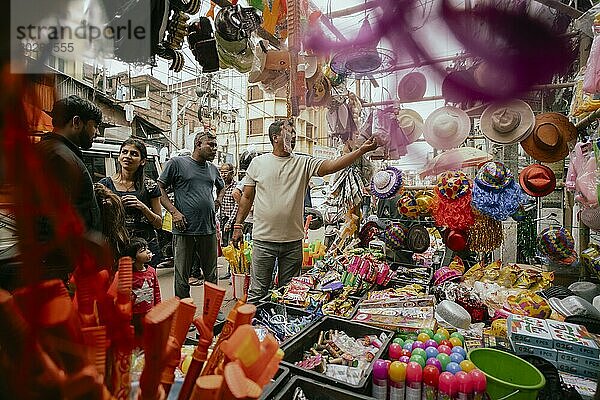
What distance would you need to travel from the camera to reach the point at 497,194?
2.36 metres

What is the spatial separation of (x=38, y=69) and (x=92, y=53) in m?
0.20

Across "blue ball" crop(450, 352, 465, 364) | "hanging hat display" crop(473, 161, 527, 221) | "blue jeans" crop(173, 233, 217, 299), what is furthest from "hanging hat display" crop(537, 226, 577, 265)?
"blue jeans" crop(173, 233, 217, 299)

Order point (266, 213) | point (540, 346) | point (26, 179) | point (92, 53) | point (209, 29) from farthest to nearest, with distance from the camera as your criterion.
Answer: point (266, 213)
point (209, 29)
point (540, 346)
point (92, 53)
point (26, 179)

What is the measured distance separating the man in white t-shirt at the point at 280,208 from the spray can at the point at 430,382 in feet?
5.51

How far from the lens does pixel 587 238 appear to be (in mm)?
2973

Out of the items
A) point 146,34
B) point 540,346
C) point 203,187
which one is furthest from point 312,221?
point 146,34

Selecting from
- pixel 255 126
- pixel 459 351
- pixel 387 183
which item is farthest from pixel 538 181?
pixel 255 126

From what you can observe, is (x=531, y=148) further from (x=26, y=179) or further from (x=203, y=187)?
(x=26, y=179)

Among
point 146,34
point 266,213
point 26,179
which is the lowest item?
point 266,213

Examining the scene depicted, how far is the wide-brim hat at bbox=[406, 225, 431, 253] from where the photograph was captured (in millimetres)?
3061

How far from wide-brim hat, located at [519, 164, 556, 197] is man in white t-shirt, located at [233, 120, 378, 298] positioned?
137cm

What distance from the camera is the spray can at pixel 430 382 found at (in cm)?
104

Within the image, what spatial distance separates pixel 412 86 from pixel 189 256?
8.14 feet

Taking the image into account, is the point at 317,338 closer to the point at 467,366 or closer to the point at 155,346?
the point at 467,366
